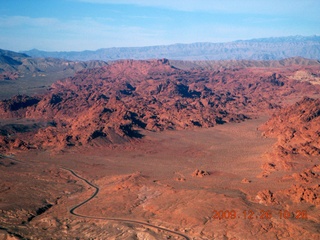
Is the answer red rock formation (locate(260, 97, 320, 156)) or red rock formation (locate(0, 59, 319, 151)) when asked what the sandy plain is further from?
red rock formation (locate(0, 59, 319, 151))

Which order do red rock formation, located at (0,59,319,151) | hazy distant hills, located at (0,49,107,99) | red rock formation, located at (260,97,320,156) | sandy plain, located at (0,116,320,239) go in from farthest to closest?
1. hazy distant hills, located at (0,49,107,99)
2. red rock formation, located at (0,59,319,151)
3. red rock formation, located at (260,97,320,156)
4. sandy plain, located at (0,116,320,239)

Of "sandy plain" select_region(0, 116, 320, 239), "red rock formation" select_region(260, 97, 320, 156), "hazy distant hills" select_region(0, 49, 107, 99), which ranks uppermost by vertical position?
"hazy distant hills" select_region(0, 49, 107, 99)

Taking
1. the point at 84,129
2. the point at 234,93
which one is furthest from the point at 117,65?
the point at 84,129

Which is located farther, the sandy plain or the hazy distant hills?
the hazy distant hills

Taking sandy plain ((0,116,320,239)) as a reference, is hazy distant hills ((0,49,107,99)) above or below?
above

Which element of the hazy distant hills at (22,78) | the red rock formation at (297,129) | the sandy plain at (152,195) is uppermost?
the hazy distant hills at (22,78)

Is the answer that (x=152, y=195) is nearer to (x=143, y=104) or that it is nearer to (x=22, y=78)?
(x=143, y=104)

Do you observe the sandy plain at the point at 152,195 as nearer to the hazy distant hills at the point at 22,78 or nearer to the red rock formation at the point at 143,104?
the red rock formation at the point at 143,104

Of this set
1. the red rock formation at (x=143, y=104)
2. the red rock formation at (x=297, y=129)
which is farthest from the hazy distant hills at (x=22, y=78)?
the red rock formation at (x=297, y=129)

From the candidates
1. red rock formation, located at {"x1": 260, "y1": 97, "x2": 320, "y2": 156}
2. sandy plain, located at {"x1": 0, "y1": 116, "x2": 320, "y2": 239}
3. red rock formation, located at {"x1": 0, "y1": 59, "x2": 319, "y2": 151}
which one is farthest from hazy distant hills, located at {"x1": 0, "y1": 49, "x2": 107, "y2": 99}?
red rock formation, located at {"x1": 260, "y1": 97, "x2": 320, "y2": 156}

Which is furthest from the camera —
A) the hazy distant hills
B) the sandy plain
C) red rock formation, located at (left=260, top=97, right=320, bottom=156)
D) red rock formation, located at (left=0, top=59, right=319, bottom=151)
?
the hazy distant hills

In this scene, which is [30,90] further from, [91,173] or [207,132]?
[91,173]
